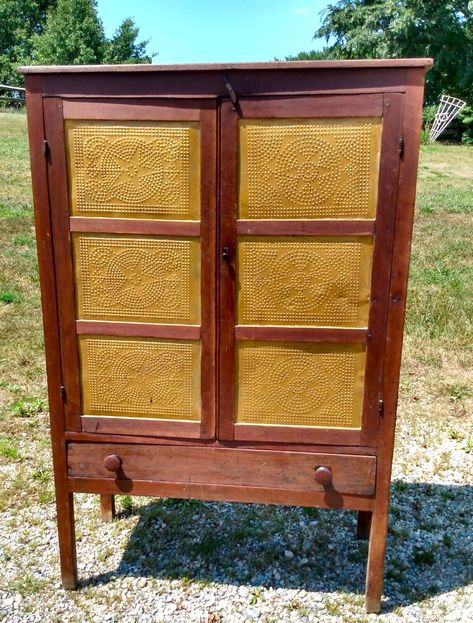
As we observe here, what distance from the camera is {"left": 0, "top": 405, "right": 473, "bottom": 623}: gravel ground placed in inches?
107

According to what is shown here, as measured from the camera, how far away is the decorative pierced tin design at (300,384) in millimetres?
2459

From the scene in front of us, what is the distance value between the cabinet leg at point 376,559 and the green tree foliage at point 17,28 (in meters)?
49.0

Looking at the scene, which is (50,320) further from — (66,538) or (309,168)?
(309,168)

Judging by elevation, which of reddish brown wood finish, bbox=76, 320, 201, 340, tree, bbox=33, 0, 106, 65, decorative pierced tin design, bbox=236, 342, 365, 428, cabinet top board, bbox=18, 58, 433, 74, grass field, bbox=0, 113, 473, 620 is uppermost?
tree, bbox=33, 0, 106, 65

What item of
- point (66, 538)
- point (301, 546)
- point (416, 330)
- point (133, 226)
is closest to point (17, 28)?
point (416, 330)

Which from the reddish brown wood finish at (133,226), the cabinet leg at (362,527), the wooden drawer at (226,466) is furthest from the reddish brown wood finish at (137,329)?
the cabinet leg at (362,527)

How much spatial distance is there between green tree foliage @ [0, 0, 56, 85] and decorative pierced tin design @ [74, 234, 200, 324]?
48.4 metres

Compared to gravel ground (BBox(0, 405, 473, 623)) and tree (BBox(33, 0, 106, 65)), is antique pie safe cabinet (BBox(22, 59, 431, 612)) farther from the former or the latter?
tree (BBox(33, 0, 106, 65))

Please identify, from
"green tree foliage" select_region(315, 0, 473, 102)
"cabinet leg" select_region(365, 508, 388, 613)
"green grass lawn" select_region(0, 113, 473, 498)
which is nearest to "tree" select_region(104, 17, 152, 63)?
"green tree foliage" select_region(315, 0, 473, 102)

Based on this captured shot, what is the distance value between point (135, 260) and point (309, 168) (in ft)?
2.48

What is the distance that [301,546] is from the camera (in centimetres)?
316

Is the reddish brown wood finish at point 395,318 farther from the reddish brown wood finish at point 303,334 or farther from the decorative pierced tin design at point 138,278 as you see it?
the decorative pierced tin design at point 138,278

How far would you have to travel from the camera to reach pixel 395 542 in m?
3.21

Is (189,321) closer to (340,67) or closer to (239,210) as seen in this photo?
(239,210)
